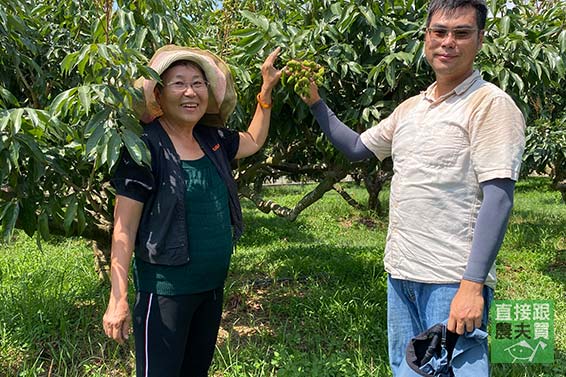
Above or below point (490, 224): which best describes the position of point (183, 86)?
above

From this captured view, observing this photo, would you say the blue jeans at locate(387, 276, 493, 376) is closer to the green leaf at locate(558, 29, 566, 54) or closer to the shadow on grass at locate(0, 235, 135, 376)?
the green leaf at locate(558, 29, 566, 54)

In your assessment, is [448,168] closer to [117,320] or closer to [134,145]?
[134,145]

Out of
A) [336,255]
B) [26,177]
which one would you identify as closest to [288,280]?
[336,255]

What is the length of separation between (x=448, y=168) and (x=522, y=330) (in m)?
1.00

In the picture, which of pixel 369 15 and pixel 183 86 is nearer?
pixel 183 86

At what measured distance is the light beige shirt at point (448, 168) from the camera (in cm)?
141

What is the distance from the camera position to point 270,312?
333 centimetres

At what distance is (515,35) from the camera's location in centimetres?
219

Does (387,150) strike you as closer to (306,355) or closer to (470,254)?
(470,254)

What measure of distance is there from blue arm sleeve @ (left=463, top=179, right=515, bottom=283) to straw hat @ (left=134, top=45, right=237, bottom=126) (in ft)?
3.15

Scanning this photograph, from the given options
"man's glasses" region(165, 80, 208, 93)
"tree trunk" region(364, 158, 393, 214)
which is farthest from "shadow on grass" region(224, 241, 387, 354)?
"tree trunk" region(364, 158, 393, 214)

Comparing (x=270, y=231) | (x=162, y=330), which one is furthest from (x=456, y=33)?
(x=270, y=231)

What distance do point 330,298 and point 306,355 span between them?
0.64 m

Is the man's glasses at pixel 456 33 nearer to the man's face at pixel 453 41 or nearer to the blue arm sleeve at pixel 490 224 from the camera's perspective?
the man's face at pixel 453 41
